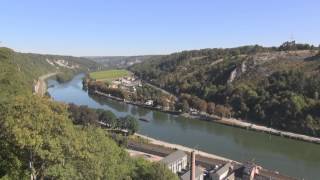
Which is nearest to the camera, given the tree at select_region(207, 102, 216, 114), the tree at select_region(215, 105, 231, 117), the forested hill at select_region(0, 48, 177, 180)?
the forested hill at select_region(0, 48, 177, 180)

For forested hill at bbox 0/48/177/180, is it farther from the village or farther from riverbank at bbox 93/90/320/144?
the village

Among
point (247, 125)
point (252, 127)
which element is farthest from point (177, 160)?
point (247, 125)

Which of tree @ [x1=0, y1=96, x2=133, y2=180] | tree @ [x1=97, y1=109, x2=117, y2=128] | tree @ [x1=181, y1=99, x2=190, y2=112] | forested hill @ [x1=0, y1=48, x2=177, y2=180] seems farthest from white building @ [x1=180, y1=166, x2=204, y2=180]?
tree @ [x1=181, y1=99, x2=190, y2=112]

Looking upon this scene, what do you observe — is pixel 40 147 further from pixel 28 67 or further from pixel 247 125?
pixel 28 67

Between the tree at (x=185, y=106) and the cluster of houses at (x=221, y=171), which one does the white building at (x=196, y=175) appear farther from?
the tree at (x=185, y=106)

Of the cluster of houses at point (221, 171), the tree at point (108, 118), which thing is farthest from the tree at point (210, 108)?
the cluster of houses at point (221, 171)

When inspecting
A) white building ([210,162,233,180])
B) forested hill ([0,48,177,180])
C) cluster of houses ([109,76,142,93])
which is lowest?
cluster of houses ([109,76,142,93])

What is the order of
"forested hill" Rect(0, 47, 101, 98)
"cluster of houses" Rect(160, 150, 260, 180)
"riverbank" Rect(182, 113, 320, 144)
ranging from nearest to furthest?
"cluster of houses" Rect(160, 150, 260, 180), "forested hill" Rect(0, 47, 101, 98), "riverbank" Rect(182, 113, 320, 144)
